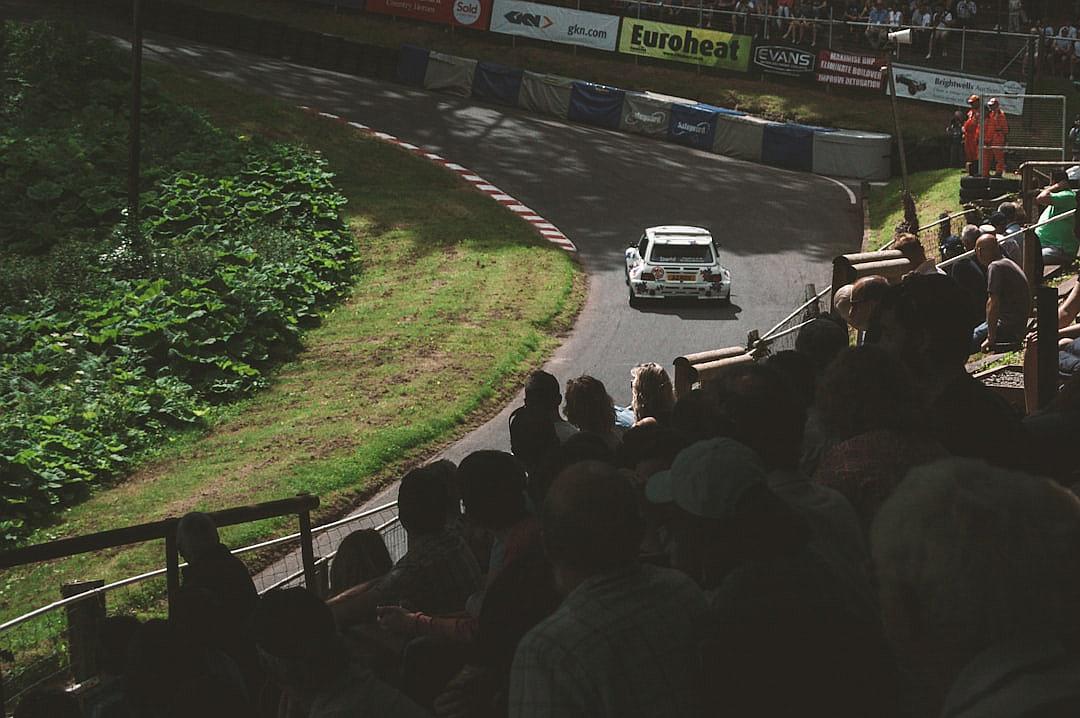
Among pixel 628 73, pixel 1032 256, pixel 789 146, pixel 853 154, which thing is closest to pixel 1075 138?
pixel 853 154

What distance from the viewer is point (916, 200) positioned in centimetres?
3241

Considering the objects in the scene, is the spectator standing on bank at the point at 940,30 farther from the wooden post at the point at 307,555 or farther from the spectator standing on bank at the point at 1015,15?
the wooden post at the point at 307,555

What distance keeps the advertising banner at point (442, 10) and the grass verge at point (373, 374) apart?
41.0 feet

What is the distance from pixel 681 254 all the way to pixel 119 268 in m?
12.2

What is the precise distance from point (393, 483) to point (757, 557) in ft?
49.0

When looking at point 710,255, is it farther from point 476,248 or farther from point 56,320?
point 56,320

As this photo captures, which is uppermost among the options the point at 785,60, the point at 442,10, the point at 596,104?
the point at 442,10

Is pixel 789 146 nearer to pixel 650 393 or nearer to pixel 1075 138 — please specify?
pixel 1075 138

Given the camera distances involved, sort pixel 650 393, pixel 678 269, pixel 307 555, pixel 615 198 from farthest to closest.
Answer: pixel 615 198 → pixel 678 269 → pixel 650 393 → pixel 307 555

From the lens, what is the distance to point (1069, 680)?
8.00 feet

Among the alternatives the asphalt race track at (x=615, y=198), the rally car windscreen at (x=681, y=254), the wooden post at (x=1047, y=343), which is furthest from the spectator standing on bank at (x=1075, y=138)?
the wooden post at (x=1047, y=343)

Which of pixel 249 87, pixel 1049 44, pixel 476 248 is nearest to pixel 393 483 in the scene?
pixel 476 248

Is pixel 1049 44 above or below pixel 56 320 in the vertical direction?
above

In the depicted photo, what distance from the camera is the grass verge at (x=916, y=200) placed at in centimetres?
3002
